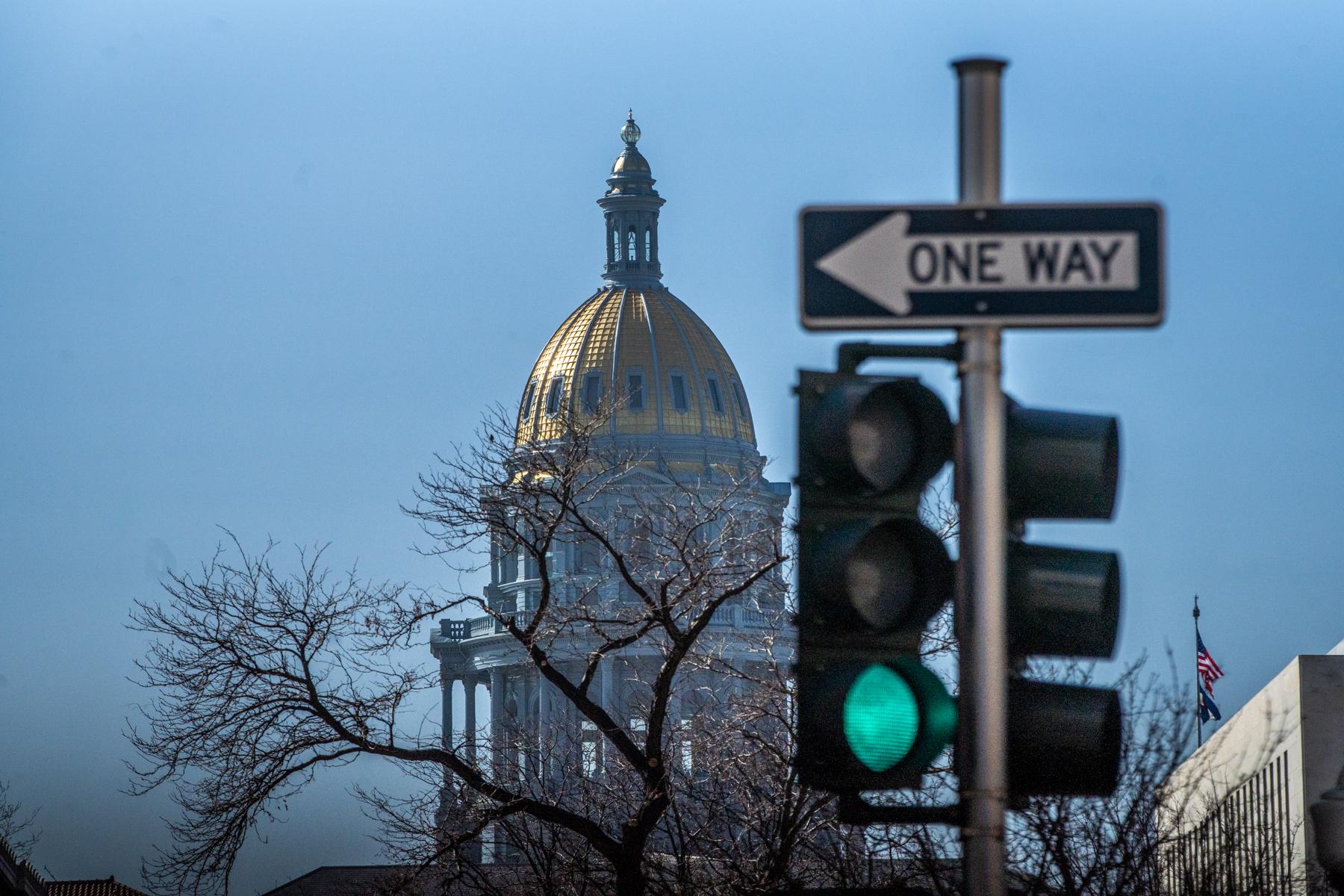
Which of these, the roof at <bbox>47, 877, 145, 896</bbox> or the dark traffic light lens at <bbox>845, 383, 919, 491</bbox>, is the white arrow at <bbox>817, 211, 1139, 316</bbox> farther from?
the roof at <bbox>47, 877, 145, 896</bbox>

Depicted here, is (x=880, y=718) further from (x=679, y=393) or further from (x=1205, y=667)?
(x=679, y=393)

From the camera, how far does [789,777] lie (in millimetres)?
23109

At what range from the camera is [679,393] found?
137 metres

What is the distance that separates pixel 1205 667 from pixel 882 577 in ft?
126

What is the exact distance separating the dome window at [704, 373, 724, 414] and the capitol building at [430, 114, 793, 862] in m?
0.14

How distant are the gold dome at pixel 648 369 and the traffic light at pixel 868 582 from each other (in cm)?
12464

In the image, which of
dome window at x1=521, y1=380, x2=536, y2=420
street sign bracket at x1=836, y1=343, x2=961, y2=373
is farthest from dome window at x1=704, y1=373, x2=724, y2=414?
street sign bracket at x1=836, y1=343, x2=961, y2=373

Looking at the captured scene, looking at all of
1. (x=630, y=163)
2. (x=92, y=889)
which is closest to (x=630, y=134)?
(x=630, y=163)

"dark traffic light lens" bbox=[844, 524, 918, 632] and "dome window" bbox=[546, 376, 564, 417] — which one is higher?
"dome window" bbox=[546, 376, 564, 417]

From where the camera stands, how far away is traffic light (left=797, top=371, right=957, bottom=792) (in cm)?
564

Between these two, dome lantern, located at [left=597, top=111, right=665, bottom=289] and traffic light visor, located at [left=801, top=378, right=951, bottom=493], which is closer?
Result: traffic light visor, located at [left=801, top=378, right=951, bottom=493]

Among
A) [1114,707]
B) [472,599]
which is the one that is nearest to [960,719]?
[1114,707]

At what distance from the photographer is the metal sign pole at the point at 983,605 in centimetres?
556

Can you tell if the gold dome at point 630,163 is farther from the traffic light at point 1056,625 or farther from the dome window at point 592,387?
the traffic light at point 1056,625
